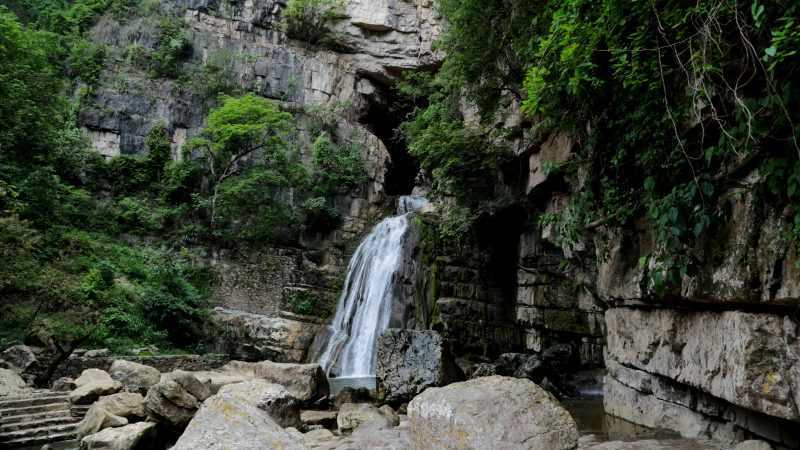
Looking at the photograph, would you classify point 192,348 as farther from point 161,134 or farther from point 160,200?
point 161,134

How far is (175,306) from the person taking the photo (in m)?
14.1

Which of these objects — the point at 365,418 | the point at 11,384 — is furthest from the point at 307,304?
the point at 365,418

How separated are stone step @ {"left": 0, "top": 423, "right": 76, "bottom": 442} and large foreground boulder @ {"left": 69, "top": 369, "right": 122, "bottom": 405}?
49cm

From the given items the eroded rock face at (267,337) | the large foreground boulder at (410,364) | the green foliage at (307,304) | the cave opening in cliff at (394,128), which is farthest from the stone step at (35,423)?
the cave opening in cliff at (394,128)

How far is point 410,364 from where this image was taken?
845 centimetres

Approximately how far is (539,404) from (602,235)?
146 inches

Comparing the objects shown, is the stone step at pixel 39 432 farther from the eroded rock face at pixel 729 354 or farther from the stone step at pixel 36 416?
the eroded rock face at pixel 729 354

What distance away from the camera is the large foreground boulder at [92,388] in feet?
25.9

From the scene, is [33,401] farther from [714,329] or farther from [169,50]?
[169,50]

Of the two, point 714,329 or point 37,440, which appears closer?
point 714,329

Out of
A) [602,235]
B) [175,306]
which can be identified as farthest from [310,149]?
[602,235]

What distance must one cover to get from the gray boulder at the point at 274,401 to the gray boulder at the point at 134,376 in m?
2.64

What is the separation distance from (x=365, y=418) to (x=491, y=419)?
3920 millimetres

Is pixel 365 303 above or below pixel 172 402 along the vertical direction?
above
